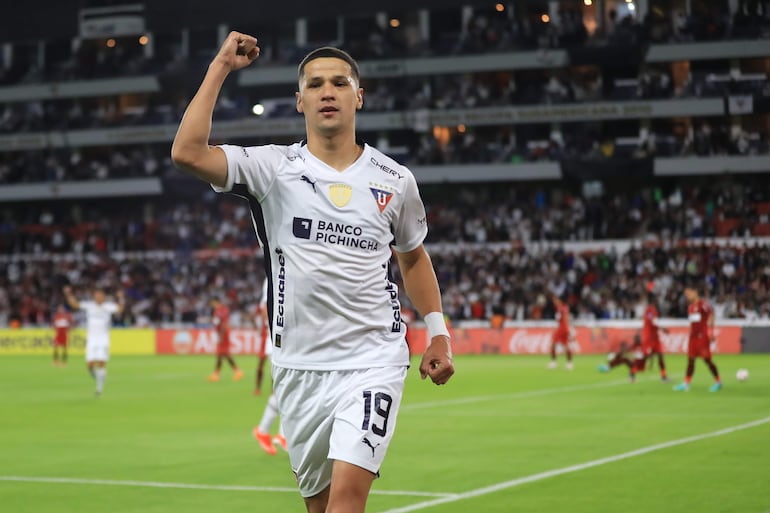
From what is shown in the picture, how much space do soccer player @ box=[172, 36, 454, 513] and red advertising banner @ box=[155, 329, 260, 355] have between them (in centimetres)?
4024

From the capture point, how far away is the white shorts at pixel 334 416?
19.6 ft

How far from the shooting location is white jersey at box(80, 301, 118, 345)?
2564 cm

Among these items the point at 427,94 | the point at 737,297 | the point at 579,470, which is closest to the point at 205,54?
the point at 427,94

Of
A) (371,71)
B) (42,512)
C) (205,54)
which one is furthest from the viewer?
(205,54)

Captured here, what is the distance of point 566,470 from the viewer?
13828 mm

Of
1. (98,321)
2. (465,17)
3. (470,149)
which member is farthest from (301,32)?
(98,321)

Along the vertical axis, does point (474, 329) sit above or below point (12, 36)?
below

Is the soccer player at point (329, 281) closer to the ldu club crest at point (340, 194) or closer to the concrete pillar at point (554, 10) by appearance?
the ldu club crest at point (340, 194)

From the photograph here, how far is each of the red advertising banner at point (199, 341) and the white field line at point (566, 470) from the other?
29536 millimetres

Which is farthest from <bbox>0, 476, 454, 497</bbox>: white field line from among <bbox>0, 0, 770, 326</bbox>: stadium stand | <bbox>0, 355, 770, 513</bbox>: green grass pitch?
<bbox>0, 0, 770, 326</bbox>: stadium stand

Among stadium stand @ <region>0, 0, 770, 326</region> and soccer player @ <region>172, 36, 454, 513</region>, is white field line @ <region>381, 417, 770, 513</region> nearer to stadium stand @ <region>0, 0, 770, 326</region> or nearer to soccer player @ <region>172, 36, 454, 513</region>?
soccer player @ <region>172, 36, 454, 513</region>

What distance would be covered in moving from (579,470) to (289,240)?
27.8 ft

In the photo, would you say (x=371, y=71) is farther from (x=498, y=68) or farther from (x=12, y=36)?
(x=12, y=36)

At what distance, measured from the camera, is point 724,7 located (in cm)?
6141
